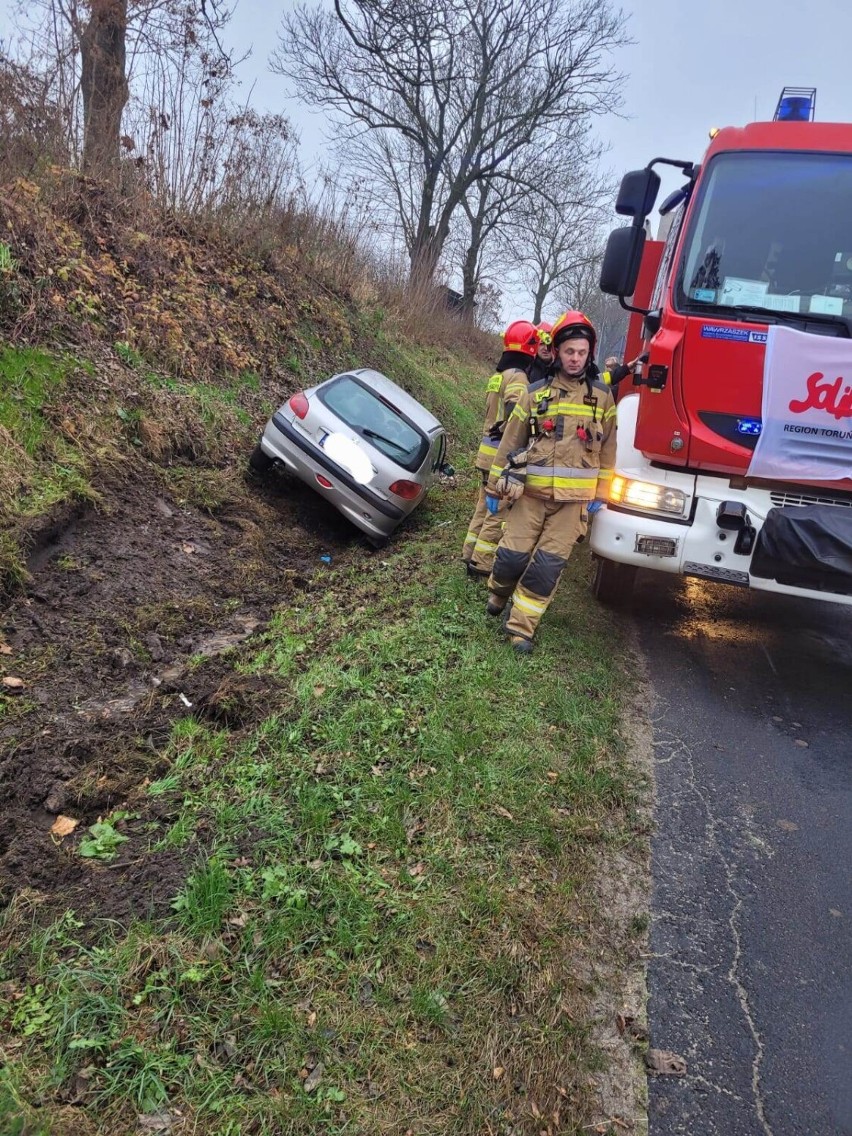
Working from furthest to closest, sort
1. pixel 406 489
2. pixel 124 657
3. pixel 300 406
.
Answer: pixel 406 489, pixel 300 406, pixel 124 657

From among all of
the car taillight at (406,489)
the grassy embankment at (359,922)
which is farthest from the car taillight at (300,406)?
the grassy embankment at (359,922)

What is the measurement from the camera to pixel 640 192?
4.69 metres

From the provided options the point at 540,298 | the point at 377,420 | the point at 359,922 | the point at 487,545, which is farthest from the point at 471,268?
the point at 359,922

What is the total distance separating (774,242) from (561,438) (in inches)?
69.5

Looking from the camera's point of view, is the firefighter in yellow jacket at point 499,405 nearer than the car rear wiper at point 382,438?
Yes

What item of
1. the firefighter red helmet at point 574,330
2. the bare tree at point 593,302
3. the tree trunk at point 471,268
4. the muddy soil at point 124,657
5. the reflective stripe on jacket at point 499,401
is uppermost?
the bare tree at point 593,302

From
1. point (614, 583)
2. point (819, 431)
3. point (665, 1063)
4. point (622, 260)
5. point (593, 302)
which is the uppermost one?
point (593, 302)

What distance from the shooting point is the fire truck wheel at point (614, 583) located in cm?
563

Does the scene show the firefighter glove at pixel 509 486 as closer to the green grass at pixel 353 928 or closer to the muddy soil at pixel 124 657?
the green grass at pixel 353 928

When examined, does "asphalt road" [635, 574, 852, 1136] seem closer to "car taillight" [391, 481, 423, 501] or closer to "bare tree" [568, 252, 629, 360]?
"car taillight" [391, 481, 423, 501]

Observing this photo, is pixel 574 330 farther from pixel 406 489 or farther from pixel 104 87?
pixel 104 87

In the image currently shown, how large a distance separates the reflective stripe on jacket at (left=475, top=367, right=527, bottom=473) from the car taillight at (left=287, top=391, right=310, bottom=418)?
5.67 ft

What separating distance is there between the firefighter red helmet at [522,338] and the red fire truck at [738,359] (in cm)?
110

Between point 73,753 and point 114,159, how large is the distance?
752 cm
